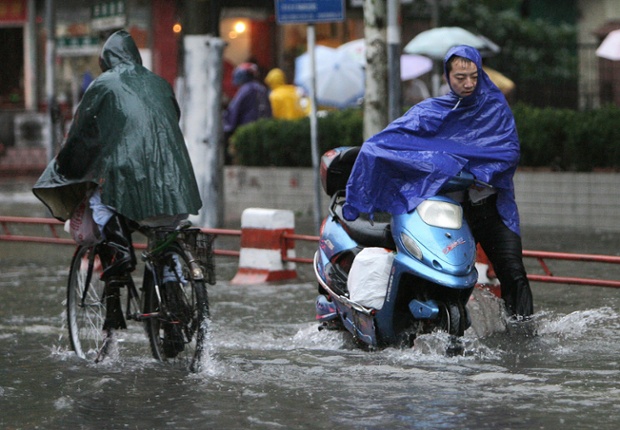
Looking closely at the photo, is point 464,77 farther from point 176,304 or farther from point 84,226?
point 84,226

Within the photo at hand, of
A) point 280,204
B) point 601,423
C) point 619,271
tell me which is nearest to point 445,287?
point 601,423

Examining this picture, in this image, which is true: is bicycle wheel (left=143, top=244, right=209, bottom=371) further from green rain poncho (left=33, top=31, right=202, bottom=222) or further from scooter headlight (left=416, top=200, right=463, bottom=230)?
scooter headlight (left=416, top=200, right=463, bottom=230)

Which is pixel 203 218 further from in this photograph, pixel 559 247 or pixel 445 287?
pixel 445 287

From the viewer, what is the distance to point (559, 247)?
13211mm

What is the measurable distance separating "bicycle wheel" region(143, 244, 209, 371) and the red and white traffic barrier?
3.98 meters

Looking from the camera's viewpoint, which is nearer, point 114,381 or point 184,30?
point 114,381

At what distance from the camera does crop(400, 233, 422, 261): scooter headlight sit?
702 centimetres

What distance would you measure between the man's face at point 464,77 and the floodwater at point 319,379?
4.21 ft

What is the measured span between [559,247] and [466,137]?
5922 mm

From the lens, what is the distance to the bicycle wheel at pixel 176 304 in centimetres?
708

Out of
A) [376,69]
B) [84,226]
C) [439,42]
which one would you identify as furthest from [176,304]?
[439,42]

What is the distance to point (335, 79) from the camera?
21.7m

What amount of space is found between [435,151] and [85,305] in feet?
7.21

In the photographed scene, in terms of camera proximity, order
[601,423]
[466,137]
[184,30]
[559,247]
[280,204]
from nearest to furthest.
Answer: [601,423]
[466,137]
[559,247]
[184,30]
[280,204]
